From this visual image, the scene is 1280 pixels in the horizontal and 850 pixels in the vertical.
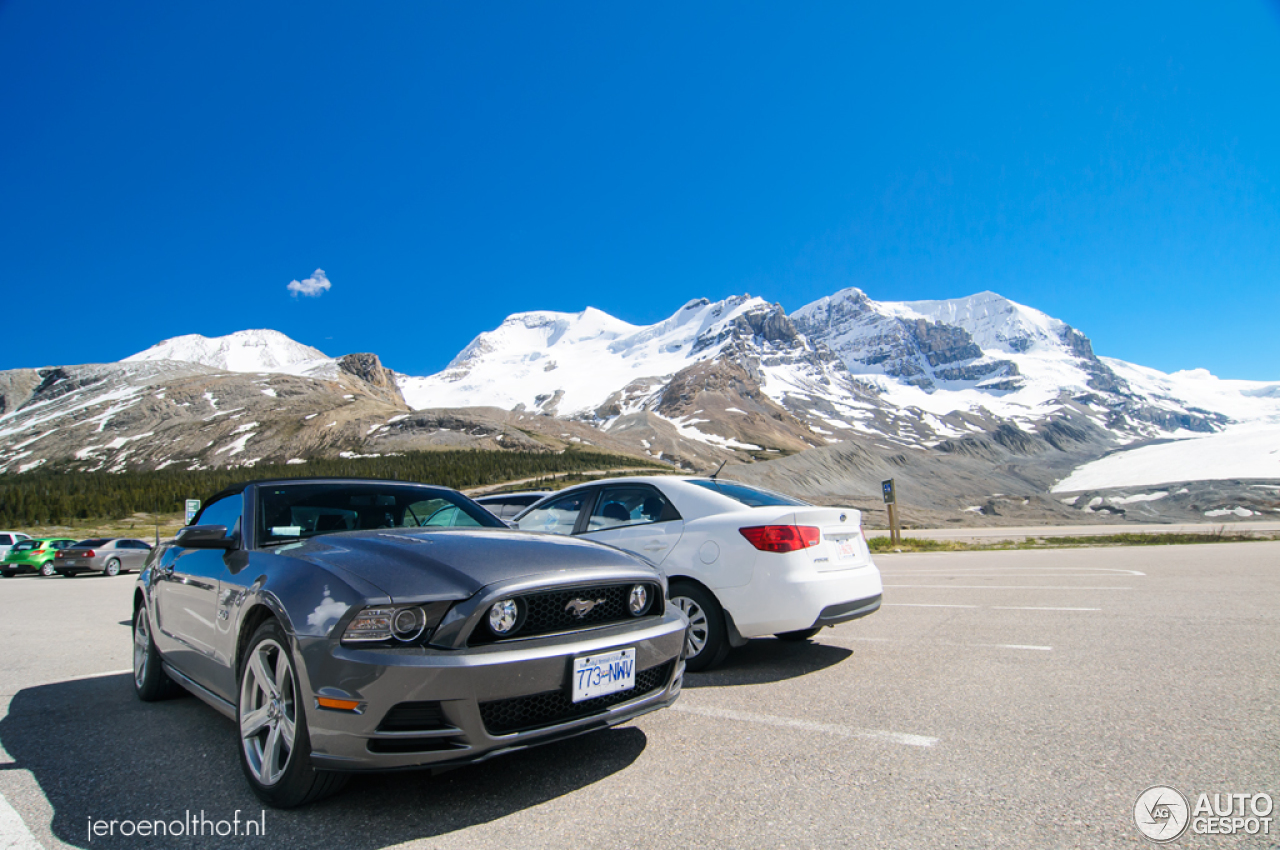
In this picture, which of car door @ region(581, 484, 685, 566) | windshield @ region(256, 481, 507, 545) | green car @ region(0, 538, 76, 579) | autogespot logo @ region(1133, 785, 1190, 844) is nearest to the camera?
autogespot logo @ region(1133, 785, 1190, 844)

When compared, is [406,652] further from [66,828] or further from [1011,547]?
[1011,547]

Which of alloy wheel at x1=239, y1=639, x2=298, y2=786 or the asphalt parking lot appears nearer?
the asphalt parking lot

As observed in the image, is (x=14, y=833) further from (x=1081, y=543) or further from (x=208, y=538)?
(x=1081, y=543)

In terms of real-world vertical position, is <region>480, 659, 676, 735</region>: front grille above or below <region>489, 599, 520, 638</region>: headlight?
below

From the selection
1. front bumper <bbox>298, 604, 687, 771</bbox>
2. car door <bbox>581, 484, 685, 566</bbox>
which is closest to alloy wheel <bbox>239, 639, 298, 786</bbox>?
front bumper <bbox>298, 604, 687, 771</bbox>

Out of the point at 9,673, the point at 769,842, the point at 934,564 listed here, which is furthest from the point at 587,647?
the point at 934,564

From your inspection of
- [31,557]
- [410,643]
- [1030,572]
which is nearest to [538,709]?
[410,643]

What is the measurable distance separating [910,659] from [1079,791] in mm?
2489

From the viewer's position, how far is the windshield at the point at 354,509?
3930mm

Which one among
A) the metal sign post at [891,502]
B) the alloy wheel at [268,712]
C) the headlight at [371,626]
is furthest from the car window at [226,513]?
the metal sign post at [891,502]

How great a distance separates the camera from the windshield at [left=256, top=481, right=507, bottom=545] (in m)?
3.93

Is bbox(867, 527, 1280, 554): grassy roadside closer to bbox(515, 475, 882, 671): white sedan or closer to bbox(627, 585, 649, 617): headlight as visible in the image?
bbox(515, 475, 882, 671): white sedan

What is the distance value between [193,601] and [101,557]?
23.2 m

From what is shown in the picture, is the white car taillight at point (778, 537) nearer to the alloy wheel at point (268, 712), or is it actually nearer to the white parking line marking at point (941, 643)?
the white parking line marking at point (941, 643)
